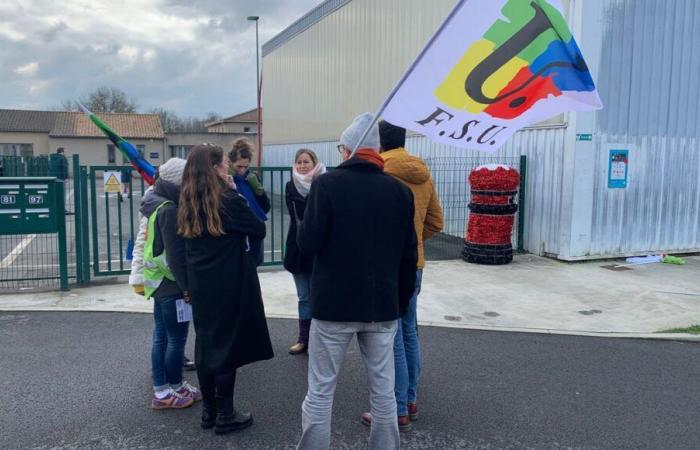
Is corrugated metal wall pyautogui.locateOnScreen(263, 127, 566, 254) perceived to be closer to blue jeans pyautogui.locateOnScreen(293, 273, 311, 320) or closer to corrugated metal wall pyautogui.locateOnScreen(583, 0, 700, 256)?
corrugated metal wall pyautogui.locateOnScreen(583, 0, 700, 256)

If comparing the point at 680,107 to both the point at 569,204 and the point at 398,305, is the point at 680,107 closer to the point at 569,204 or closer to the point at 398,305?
the point at 569,204

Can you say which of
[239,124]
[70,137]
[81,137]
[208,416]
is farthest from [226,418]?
[239,124]

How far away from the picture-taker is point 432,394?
14.1 feet

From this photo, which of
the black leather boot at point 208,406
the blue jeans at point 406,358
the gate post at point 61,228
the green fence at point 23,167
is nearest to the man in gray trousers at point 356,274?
the blue jeans at point 406,358

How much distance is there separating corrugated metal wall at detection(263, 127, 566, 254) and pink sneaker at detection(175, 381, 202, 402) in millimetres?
7253

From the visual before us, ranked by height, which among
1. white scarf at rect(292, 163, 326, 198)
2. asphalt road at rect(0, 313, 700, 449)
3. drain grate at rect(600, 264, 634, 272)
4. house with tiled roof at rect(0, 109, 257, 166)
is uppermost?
house with tiled roof at rect(0, 109, 257, 166)

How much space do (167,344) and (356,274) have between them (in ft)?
5.74

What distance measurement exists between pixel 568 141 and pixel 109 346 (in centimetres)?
752

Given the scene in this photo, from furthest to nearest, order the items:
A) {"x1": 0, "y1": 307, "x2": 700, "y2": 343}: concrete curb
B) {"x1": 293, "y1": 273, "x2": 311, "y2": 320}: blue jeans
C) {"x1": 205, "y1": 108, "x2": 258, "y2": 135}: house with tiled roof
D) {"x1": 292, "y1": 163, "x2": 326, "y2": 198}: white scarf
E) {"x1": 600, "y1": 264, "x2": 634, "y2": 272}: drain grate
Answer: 1. {"x1": 205, "y1": 108, "x2": 258, "y2": 135}: house with tiled roof
2. {"x1": 600, "y1": 264, "x2": 634, "y2": 272}: drain grate
3. {"x1": 0, "y1": 307, "x2": 700, "y2": 343}: concrete curb
4. {"x1": 293, "y1": 273, "x2": 311, "y2": 320}: blue jeans
5. {"x1": 292, "y1": 163, "x2": 326, "y2": 198}: white scarf

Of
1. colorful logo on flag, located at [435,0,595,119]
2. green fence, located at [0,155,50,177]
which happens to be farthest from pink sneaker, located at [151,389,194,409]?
green fence, located at [0,155,50,177]

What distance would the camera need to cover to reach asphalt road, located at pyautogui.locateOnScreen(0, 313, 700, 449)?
3621 millimetres

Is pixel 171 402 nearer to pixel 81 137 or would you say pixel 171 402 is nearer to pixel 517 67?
pixel 517 67

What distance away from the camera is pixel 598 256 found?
977 centimetres

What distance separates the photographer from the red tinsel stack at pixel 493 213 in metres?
9.16
